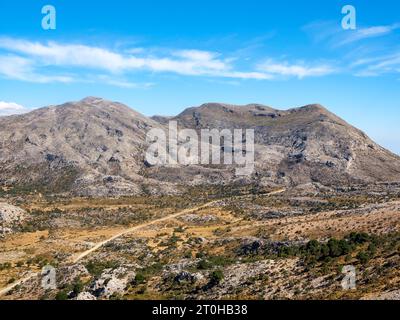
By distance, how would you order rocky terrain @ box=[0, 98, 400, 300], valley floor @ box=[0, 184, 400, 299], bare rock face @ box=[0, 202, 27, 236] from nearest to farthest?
valley floor @ box=[0, 184, 400, 299] → rocky terrain @ box=[0, 98, 400, 300] → bare rock face @ box=[0, 202, 27, 236]

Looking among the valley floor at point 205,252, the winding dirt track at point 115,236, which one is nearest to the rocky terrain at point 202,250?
the valley floor at point 205,252

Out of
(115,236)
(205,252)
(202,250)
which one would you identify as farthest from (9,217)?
(205,252)

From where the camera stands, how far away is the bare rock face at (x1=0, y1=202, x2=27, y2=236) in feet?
417

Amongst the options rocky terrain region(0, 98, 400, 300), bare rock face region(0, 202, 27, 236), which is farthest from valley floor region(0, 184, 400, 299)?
bare rock face region(0, 202, 27, 236)

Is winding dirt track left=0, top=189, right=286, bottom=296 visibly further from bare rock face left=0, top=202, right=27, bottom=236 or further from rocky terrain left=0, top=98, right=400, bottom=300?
bare rock face left=0, top=202, right=27, bottom=236

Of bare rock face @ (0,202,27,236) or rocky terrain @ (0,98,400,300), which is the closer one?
rocky terrain @ (0,98,400,300)

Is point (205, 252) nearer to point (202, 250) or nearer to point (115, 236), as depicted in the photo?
point (202, 250)

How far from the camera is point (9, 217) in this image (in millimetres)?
136125

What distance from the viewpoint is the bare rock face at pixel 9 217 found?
417 ft

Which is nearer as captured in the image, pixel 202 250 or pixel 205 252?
pixel 205 252
